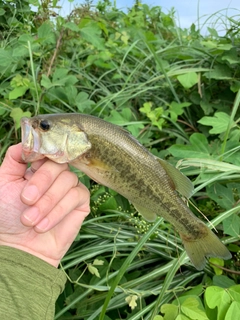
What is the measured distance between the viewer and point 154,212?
129 centimetres

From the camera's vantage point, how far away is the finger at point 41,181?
109 centimetres

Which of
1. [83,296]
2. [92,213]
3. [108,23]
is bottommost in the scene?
[83,296]

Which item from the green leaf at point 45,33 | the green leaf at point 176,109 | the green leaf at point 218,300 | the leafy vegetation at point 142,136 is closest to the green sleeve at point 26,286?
the leafy vegetation at point 142,136

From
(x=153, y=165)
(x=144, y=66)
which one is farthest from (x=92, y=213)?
(x=144, y=66)

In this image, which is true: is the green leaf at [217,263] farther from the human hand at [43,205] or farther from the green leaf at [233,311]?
the human hand at [43,205]

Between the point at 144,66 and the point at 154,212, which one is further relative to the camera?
the point at 144,66

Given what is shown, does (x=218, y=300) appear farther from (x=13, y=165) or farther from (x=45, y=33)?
(x=45, y=33)

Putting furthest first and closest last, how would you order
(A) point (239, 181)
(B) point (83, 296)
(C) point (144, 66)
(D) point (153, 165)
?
(C) point (144, 66) → (A) point (239, 181) → (B) point (83, 296) → (D) point (153, 165)

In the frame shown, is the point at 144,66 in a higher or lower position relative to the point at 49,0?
lower

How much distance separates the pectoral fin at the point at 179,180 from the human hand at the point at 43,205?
30cm

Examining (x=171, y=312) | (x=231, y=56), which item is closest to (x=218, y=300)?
(x=171, y=312)

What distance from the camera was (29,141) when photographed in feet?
3.74

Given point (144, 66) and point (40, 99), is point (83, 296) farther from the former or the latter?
point (144, 66)

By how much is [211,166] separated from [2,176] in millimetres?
918
